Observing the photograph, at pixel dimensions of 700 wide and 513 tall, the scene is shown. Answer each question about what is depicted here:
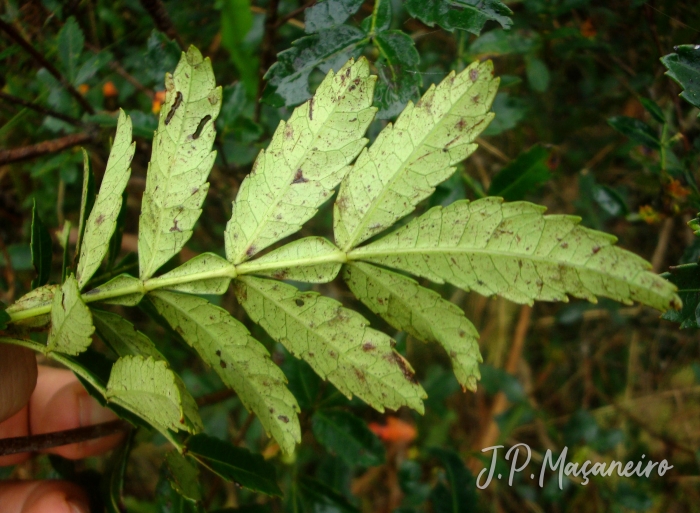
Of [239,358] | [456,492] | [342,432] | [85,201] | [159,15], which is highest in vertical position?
[159,15]

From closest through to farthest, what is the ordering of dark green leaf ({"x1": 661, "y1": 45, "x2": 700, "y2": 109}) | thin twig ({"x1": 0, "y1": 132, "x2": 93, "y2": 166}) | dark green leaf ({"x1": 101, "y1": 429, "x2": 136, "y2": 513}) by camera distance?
dark green leaf ({"x1": 661, "y1": 45, "x2": 700, "y2": 109}) → dark green leaf ({"x1": 101, "y1": 429, "x2": 136, "y2": 513}) → thin twig ({"x1": 0, "y1": 132, "x2": 93, "y2": 166})

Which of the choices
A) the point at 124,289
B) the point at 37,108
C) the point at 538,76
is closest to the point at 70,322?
the point at 124,289

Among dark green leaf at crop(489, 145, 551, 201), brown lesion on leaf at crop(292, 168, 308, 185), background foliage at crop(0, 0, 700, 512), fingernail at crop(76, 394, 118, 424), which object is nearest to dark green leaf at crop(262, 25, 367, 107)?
background foliage at crop(0, 0, 700, 512)

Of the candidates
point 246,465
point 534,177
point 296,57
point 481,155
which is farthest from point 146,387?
point 481,155

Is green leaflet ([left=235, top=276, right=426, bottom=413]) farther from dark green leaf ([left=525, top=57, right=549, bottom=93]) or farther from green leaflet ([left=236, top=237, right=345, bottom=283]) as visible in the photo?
dark green leaf ([left=525, top=57, right=549, bottom=93])

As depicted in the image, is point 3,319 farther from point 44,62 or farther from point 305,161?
point 44,62
